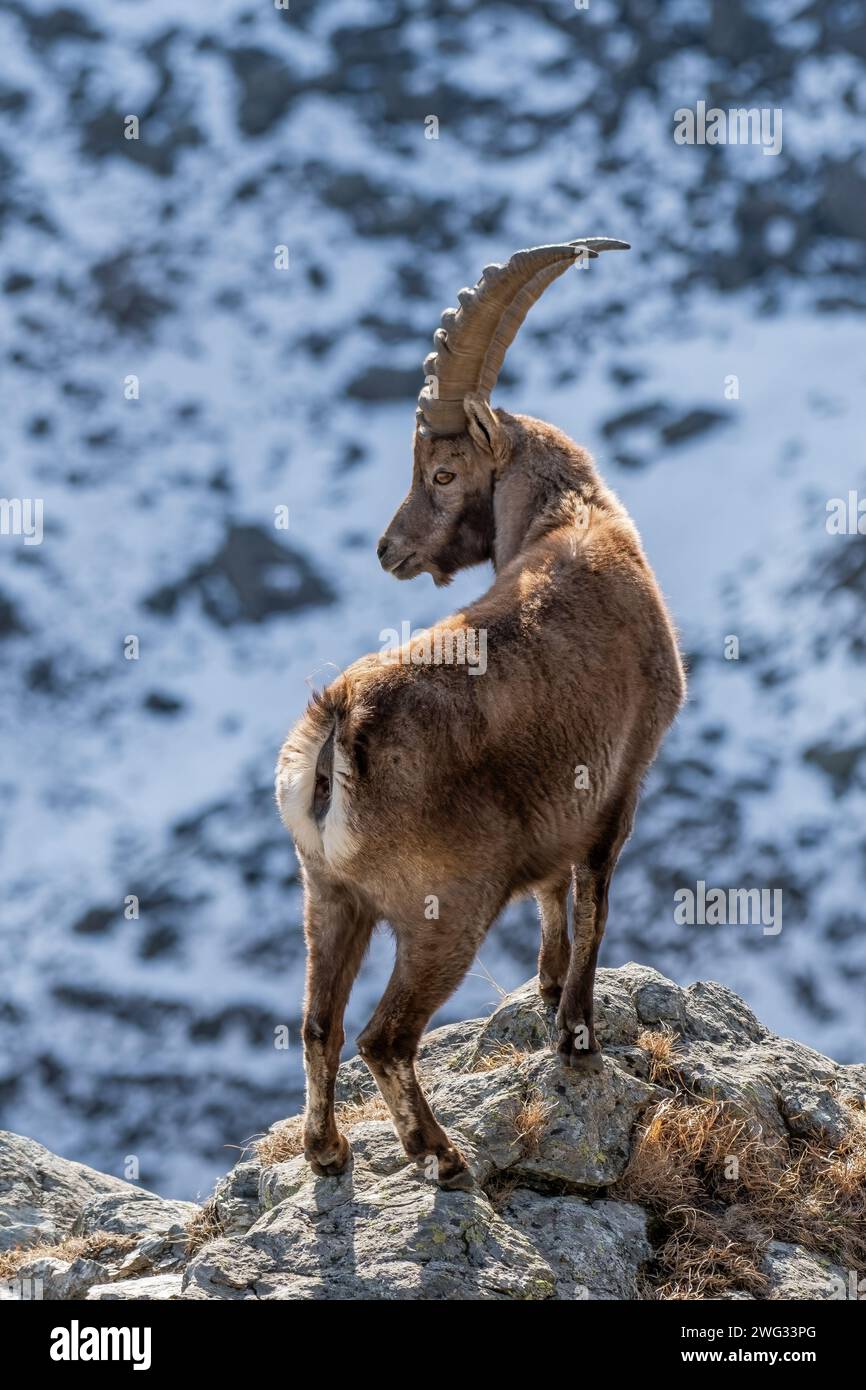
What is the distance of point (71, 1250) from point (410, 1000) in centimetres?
310

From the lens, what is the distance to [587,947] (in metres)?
7.84

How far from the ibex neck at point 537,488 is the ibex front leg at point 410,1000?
8.30 feet

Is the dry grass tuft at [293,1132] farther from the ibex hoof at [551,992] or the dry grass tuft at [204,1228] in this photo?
the ibex hoof at [551,992]

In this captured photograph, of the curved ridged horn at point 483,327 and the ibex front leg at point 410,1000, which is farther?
the curved ridged horn at point 483,327

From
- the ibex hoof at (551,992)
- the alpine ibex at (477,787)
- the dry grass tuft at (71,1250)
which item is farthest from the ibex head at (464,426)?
the dry grass tuft at (71,1250)

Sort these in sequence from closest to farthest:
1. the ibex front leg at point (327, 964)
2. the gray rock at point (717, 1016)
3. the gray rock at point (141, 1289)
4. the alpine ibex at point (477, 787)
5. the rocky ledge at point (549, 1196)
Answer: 1. the alpine ibex at point (477, 787)
2. the rocky ledge at point (549, 1196)
3. the ibex front leg at point (327, 964)
4. the gray rock at point (141, 1289)
5. the gray rock at point (717, 1016)

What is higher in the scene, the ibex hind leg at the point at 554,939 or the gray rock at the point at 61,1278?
the ibex hind leg at the point at 554,939

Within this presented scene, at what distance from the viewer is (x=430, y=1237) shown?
6.63 m

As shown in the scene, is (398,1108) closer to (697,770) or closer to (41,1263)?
(41,1263)

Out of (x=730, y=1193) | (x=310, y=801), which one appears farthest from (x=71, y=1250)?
(x=730, y=1193)

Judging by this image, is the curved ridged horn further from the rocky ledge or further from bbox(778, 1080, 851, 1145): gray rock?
bbox(778, 1080, 851, 1145): gray rock

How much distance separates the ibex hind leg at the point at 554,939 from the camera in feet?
27.3

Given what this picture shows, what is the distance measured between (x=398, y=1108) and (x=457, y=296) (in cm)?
448

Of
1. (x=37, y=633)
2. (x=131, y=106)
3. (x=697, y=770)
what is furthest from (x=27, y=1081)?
(x=131, y=106)
